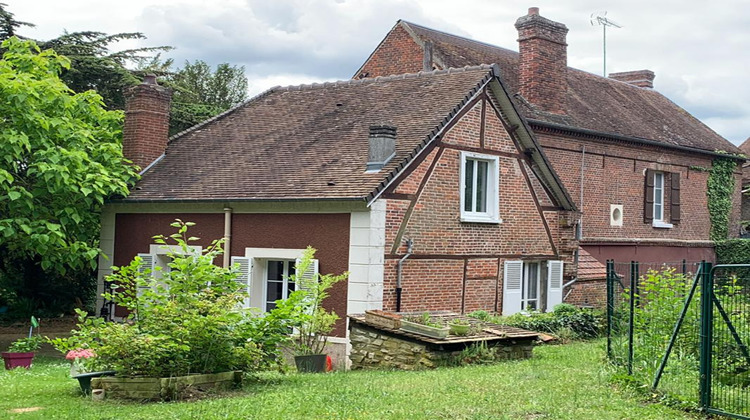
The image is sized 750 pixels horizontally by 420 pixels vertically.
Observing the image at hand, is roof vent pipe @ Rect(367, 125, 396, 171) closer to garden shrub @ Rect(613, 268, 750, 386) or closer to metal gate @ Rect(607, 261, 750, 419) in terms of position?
metal gate @ Rect(607, 261, 750, 419)

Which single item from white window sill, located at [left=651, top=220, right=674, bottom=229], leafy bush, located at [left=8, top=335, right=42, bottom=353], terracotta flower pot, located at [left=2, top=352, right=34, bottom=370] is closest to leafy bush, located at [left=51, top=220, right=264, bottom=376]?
leafy bush, located at [left=8, top=335, right=42, bottom=353]

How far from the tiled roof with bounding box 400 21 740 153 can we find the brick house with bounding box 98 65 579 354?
14.7 feet

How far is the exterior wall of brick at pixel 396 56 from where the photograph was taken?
25.8 m

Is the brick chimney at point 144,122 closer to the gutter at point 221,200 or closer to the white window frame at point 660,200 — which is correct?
the gutter at point 221,200

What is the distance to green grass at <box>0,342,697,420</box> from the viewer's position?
8.65 meters

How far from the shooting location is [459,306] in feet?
57.0

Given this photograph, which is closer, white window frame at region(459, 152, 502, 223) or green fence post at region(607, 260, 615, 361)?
green fence post at region(607, 260, 615, 361)

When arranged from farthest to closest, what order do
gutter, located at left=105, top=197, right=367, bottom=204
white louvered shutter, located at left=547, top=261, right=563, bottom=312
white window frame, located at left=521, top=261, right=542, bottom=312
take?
1. white louvered shutter, located at left=547, top=261, right=563, bottom=312
2. white window frame, located at left=521, top=261, right=542, bottom=312
3. gutter, located at left=105, top=197, right=367, bottom=204

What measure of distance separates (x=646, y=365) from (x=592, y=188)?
49.7ft

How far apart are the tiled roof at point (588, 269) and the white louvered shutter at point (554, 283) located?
116cm

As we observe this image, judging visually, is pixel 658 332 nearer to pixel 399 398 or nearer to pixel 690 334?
pixel 690 334

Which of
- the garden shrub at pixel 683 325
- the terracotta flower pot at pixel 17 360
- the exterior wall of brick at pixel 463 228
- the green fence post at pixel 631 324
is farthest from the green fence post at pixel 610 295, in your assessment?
the terracotta flower pot at pixel 17 360

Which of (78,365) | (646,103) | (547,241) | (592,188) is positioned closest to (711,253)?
(646,103)

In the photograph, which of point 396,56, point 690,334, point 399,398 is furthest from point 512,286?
point 396,56
